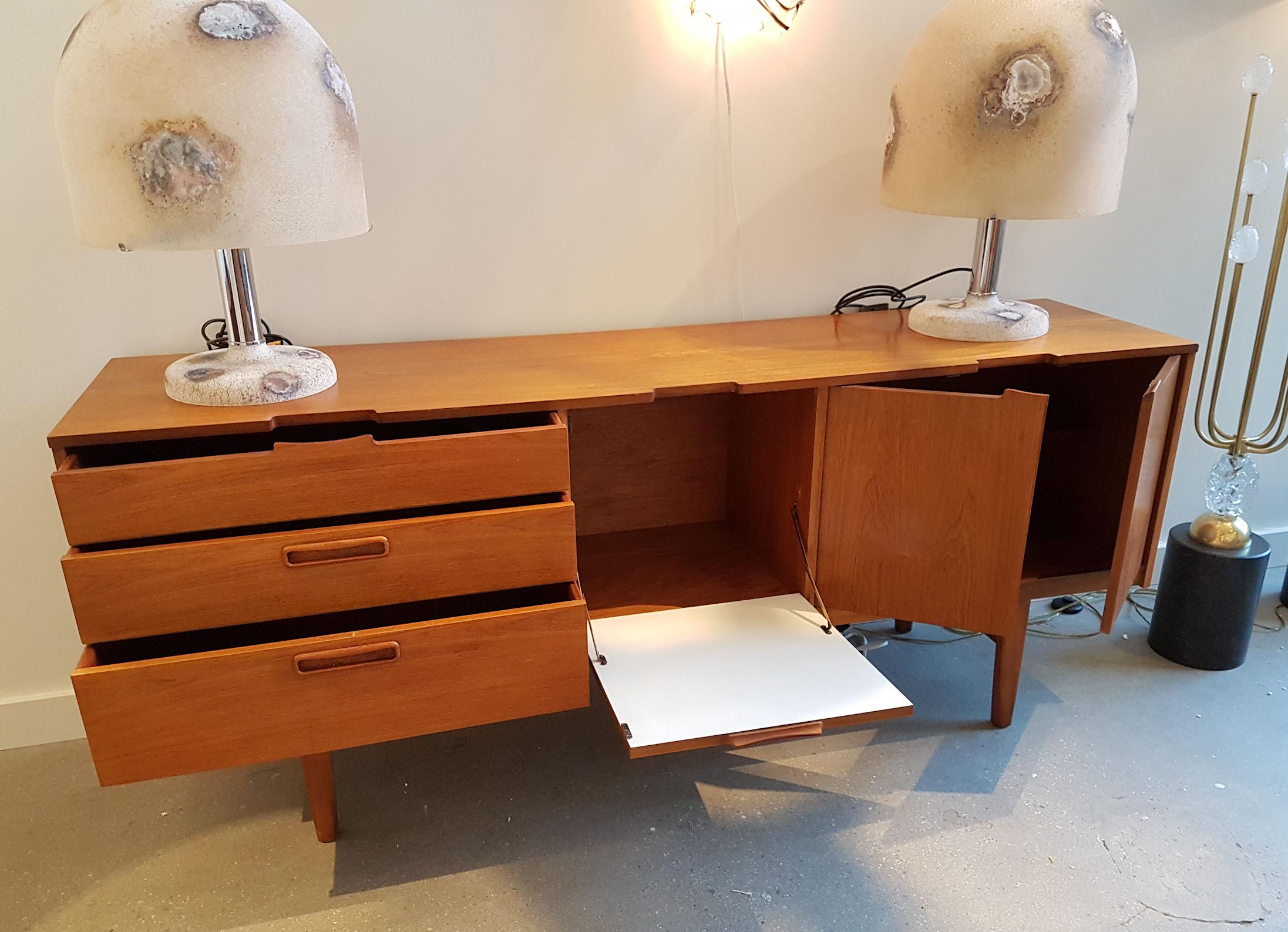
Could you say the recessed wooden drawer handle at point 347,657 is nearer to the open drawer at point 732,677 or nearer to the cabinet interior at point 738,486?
the open drawer at point 732,677

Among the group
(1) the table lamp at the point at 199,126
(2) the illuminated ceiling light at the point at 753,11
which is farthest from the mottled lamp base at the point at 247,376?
(2) the illuminated ceiling light at the point at 753,11

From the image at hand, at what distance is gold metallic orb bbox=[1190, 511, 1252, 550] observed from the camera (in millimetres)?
1792

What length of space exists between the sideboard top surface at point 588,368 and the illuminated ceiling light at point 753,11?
0.51m

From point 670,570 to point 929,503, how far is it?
455 millimetres

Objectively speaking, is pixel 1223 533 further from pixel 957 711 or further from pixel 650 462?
pixel 650 462

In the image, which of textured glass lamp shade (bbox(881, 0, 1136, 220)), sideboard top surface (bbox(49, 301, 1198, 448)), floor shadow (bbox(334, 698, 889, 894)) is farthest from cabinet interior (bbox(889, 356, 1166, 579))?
floor shadow (bbox(334, 698, 889, 894))

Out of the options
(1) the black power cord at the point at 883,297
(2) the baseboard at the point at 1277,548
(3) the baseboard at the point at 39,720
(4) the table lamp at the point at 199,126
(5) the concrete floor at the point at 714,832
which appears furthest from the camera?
(2) the baseboard at the point at 1277,548

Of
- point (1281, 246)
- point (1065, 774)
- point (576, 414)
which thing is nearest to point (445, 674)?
point (576, 414)

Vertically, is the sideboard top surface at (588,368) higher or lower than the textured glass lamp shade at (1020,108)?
lower

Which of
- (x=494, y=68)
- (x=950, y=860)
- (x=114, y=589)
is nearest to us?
(x=114, y=589)

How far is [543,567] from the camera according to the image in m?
1.23

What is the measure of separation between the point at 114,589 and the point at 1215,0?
2125 mm

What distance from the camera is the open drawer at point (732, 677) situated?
1.18 metres

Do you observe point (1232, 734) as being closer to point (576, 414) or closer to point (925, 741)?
point (925, 741)
